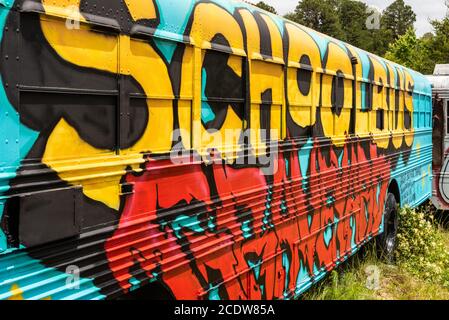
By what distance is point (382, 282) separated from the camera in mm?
6203

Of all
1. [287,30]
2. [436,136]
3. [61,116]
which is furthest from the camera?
[436,136]

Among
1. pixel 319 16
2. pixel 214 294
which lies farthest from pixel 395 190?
pixel 319 16

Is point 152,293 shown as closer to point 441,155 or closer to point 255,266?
point 255,266

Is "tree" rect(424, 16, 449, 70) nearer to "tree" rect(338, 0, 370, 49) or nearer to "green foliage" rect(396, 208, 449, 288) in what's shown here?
"green foliage" rect(396, 208, 449, 288)

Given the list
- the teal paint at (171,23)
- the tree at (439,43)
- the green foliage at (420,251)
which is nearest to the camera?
the teal paint at (171,23)

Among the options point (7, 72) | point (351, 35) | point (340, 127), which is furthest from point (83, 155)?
point (351, 35)

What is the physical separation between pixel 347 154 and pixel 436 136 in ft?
17.4

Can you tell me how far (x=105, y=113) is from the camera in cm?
243

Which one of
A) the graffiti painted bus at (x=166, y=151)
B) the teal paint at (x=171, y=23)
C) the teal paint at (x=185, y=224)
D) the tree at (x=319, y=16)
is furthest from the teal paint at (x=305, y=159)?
the tree at (x=319, y=16)

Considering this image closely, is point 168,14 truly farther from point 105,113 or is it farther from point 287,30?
point 287,30

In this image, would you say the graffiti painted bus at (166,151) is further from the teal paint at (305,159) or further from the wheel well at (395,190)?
the wheel well at (395,190)

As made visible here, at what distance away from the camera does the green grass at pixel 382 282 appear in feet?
17.0

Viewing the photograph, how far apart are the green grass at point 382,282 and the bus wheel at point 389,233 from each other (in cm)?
12

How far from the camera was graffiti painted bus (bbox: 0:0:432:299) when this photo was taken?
2072 mm
